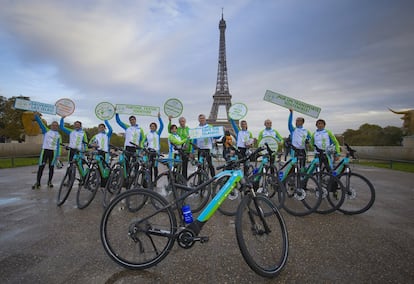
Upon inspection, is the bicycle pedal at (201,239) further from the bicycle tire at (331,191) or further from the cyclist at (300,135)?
the cyclist at (300,135)

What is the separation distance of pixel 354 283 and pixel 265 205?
1.02m

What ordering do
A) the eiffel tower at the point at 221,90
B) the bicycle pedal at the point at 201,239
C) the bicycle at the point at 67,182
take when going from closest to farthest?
1. the bicycle pedal at the point at 201,239
2. the bicycle at the point at 67,182
3. the eiffel tower at the point at 221,90

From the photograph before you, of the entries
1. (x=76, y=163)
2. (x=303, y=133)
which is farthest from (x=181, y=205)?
(x=303, y=133)

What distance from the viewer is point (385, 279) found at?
2.11 metres

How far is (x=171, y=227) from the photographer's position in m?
2.31

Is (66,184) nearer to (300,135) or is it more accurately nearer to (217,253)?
(217,253)

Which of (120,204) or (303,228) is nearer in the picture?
(120,204)

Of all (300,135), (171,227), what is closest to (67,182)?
(171,227)

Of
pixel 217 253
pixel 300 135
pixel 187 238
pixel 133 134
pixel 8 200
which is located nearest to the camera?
pixel 187 238

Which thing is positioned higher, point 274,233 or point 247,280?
point 274,233

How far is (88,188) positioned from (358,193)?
5170 mm

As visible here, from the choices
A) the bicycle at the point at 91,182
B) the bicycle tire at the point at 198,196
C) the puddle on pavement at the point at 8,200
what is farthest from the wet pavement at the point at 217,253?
the puddle on pavement at the point at 8,200

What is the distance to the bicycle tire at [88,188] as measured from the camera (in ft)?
14.1

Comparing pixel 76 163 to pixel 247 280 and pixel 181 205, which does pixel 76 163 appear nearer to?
pixel 181 205
